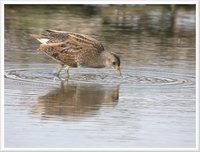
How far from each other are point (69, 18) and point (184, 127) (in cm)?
969

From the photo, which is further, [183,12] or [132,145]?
[183,12]

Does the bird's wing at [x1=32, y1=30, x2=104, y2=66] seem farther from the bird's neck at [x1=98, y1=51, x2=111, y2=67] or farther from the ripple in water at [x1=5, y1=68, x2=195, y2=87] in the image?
the ripple in water at [x1=5, y1=68, x2=195, y2=87]

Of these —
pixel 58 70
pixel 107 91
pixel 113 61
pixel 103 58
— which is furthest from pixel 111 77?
pixel 107 91

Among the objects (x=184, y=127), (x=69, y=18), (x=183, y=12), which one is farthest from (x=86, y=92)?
(x=183, y=12)

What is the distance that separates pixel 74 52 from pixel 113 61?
667mm

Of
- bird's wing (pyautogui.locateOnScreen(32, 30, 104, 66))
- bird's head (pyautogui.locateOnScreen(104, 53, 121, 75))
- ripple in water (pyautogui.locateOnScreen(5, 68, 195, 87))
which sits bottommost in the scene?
ripple in water (pyautogui.locateOnScreen(5, 68, 195, 87))

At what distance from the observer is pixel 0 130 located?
9.94 m

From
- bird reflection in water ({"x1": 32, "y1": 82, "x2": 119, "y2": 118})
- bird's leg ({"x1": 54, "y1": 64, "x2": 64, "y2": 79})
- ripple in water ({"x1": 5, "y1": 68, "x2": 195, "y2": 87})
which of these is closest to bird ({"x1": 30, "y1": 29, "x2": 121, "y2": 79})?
bird's leg ({"x1": 54, "y1": 64, "x2": 64, "y2": 79})

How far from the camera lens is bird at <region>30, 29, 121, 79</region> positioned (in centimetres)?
1339

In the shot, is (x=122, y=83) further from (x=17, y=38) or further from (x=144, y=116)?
(x=17, y=38)

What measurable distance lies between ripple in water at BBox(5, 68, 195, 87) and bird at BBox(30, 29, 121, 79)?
17 cm

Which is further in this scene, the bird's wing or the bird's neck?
the bird's neck

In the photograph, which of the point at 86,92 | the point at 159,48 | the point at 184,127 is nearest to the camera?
the point at 184,127

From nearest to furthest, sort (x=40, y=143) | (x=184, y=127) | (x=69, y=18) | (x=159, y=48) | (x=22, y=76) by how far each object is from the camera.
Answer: (x=40, y=143) < (x=184, y=127) < (x=22, y=76) < (x=159, y=48) < (x=69, y=18)
